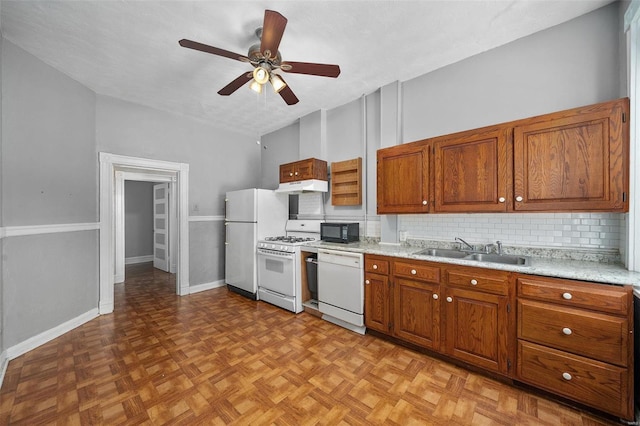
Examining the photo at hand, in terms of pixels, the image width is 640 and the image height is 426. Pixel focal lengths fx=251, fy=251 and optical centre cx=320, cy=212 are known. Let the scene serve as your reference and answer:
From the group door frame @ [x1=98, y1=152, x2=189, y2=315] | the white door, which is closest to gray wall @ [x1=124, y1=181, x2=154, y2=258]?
the white door

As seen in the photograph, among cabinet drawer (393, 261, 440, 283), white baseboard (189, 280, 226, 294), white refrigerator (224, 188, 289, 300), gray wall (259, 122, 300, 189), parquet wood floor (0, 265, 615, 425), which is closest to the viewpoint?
parquet wood floor (0, 265, 615, 425)

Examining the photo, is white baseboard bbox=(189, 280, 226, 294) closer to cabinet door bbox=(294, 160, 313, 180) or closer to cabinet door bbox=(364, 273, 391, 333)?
cabinet door bbox=(294, 160, 313, 180)

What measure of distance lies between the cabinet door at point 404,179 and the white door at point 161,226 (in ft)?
16.3

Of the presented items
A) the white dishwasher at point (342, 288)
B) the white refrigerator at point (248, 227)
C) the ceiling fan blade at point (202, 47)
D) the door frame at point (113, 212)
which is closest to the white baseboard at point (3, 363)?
the door frame at point (113, 212)

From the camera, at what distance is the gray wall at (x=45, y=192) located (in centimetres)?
231

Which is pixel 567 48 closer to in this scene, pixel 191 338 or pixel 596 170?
pixel 596 170

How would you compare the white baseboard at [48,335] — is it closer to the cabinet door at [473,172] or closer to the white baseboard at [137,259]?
the white baseboard at [137,259]

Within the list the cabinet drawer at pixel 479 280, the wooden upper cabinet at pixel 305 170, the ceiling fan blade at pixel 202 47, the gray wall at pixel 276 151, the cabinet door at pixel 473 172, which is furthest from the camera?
the gray wall at pixel 276 151

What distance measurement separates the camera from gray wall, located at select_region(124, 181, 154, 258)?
6.49 meters

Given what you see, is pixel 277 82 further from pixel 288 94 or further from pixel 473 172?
pixel 473 172

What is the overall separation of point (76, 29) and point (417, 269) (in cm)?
362

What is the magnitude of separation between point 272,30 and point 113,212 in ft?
10.8

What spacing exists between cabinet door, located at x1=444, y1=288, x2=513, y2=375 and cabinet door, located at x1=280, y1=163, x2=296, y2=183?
260 centimetres

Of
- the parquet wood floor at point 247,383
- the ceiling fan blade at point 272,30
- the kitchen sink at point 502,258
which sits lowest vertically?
the parquet wood floor at point 247,383
